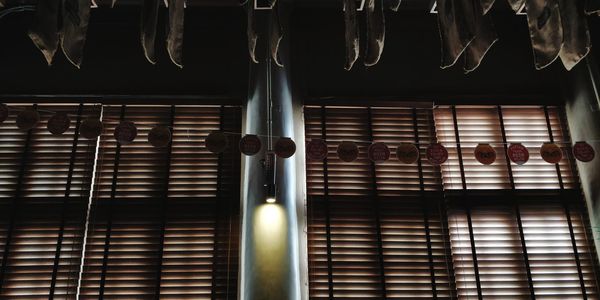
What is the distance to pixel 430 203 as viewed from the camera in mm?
5500

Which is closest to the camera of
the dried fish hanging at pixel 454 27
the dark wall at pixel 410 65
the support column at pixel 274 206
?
the dried fish hanging at pixel 454 27

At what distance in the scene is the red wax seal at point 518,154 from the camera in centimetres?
491

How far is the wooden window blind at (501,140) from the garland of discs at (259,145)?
2.47 feet

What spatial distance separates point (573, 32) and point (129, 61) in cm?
511

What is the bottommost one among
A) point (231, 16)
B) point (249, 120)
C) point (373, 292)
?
point (373, 292)

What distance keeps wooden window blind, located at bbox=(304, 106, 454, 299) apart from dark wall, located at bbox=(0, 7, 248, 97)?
1329 mm

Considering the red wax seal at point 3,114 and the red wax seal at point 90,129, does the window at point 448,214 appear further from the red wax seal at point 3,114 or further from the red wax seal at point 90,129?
the red wax seal at point 3,114

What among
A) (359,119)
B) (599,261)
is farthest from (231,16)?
(599,261)

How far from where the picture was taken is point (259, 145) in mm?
4637

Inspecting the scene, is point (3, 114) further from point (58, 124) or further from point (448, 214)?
point (448, 214)

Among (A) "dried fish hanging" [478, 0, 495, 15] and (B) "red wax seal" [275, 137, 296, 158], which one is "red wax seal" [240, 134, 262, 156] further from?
(A) "dried fish hanging" [478, 0, 495, 15]

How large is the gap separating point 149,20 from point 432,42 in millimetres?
4671

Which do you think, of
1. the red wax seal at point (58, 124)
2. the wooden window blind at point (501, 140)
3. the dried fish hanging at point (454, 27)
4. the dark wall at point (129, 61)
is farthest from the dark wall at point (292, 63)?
the dried fish hanging at point (454, 27)

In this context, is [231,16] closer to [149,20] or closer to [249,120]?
[249,120]
